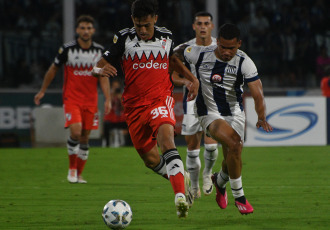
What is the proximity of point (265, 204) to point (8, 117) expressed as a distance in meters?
9.75

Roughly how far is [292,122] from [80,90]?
608cm

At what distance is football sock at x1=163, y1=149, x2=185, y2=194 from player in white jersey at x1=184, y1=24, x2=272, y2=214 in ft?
2.08

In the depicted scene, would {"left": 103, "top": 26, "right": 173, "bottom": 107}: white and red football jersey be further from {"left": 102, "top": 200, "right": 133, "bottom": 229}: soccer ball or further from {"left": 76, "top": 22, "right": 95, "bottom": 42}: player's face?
{"left": 76, "top": 22, "right": 95, "bottom": 42}: player's face

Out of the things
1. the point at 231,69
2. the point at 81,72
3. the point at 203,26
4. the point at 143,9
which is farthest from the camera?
the point at 81,72

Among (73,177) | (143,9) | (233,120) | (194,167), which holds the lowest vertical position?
(73,177)

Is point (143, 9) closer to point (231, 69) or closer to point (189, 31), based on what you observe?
point (231, 69)

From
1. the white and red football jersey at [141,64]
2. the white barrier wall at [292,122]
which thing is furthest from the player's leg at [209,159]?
the white barrier wall at [292,122]

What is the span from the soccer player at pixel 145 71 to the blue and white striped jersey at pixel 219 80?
1.06 ft

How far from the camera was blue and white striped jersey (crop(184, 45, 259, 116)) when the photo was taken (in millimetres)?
6031

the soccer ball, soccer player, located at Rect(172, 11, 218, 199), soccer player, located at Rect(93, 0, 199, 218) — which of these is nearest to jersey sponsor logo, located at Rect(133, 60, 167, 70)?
soccer player, located at Rect(93, 0, 199, 218)

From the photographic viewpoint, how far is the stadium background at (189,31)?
1698 centimetres

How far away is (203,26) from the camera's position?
307 inches

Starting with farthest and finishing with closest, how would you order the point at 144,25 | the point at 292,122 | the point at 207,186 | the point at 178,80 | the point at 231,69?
the point at 292,122
the point at 207,186
the point at 178,80
the point at 231,69
the point at 144,25

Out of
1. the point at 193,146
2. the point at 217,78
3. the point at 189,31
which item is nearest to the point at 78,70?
the point at 193,146
